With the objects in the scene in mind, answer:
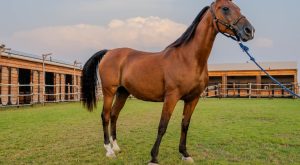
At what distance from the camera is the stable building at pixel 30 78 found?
17489mm

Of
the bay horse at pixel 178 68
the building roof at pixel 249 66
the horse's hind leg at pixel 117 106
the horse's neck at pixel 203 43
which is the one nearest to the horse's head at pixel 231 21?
the bay horse at pixel 178 68

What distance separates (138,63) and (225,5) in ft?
5.10

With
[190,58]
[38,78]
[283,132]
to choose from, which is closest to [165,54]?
[190,58]

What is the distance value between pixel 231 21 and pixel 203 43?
0.49 meters

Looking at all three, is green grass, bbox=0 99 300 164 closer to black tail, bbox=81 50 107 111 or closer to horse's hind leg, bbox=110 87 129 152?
horse's hind leg, bbox=110 87 129 152

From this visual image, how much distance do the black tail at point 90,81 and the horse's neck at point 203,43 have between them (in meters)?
2.13

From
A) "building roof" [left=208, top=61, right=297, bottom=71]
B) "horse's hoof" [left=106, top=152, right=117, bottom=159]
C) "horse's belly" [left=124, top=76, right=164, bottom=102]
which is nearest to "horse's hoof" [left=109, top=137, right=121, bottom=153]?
"horse's hoof" [left=106, top=152, right=117, bottom=159]

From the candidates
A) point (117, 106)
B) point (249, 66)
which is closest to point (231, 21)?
point (117, 106)

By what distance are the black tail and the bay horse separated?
67 cm

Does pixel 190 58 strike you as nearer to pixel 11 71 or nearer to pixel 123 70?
pixel 123 70

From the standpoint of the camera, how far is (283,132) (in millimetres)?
7508

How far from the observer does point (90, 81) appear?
19.8 ft

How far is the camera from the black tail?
5969 millimetres

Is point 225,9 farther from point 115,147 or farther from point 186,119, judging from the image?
point 115,147
